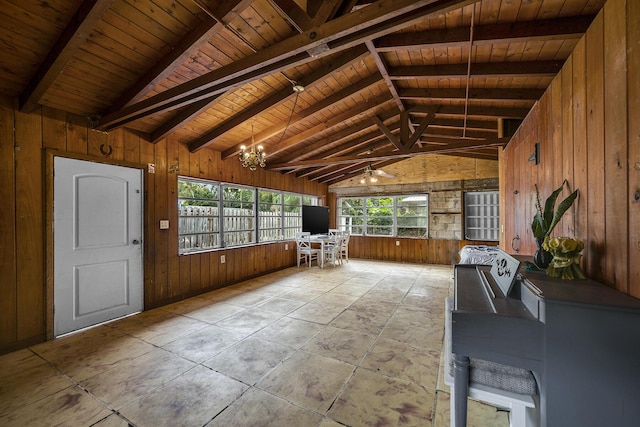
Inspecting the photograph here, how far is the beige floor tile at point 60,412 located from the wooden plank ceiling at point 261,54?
2.49m

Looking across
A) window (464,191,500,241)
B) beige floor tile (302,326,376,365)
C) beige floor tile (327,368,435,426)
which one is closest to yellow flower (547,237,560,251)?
beige floor tile (327,368,435,426)

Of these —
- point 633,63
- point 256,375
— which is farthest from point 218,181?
point 633,63

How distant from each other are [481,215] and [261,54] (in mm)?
6432

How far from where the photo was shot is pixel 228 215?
4887 millimetres

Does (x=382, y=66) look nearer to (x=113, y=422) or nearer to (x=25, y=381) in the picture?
(x=113, y=422)

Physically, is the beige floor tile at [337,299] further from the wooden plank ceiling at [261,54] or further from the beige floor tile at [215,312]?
the wooden plank ceiling at [261,54]

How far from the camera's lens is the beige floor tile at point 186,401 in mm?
1611

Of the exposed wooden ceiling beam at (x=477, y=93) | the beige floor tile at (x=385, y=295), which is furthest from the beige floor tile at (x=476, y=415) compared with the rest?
the exposed wooden ceiling beam at (x=477, y=93)

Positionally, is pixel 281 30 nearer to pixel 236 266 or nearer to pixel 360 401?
pixel 360 401

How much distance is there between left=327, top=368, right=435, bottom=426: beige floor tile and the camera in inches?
63.1

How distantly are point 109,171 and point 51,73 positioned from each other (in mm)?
1241

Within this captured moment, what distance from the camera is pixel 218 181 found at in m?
4.59

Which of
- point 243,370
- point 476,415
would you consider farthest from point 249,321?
point 476,415

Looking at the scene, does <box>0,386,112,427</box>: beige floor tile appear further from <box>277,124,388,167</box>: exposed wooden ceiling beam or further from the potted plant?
<box>277,124,388,167</box>: exposed wooden ceiling beam
